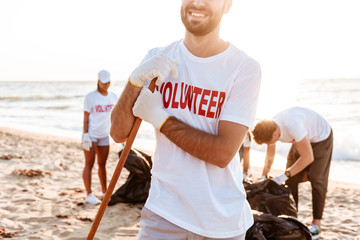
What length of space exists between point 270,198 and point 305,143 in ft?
2.17

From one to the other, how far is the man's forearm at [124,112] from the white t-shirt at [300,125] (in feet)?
7.77

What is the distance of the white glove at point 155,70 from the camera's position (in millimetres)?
1527

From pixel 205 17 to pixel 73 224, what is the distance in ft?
10.7

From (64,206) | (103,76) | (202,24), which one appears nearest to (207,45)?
(202,24)

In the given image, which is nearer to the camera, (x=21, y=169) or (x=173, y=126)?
(x=173, y=126)

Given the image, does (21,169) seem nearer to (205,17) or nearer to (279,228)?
(279,228)

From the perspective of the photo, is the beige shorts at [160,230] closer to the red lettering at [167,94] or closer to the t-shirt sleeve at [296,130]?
the red lettering at [167,94]

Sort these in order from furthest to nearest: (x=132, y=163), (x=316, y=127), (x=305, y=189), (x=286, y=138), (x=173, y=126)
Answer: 1. (x=305, y=189)
2. (x=132, y=163)
3. (x=316, y=127)
4. (x=286, y=138)
5. (x=173, y=126)

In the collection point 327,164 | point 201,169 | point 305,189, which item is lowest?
point 305,189

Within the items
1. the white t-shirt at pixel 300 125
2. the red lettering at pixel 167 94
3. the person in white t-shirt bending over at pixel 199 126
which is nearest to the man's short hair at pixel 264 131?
the white t-shirt at pixel 300 125

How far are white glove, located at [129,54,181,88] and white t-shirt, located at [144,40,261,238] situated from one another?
7cm

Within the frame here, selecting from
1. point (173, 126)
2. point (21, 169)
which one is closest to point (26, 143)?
point (21, 169)

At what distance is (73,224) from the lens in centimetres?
405

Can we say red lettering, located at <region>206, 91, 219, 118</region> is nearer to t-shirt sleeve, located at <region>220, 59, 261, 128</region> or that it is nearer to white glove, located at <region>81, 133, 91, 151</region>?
t-shirt sleeve, located at <region>220, 59, 261, 128</region>
